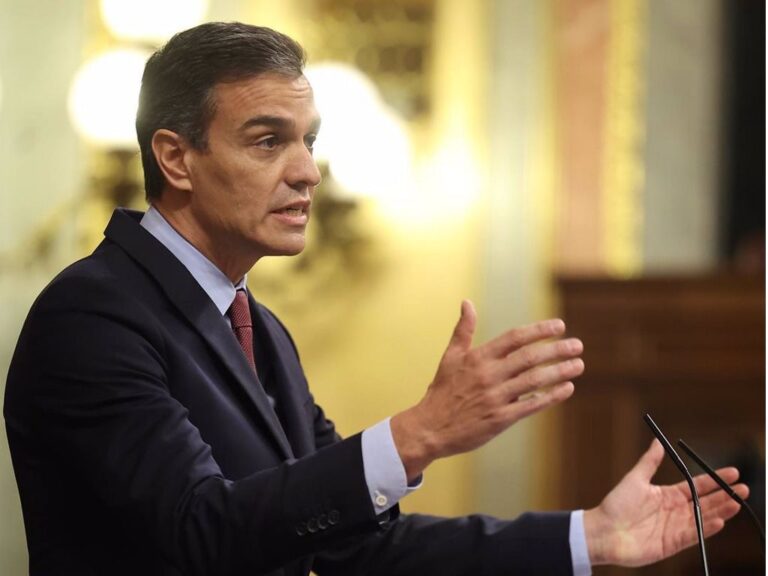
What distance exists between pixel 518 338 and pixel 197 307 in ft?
1.52

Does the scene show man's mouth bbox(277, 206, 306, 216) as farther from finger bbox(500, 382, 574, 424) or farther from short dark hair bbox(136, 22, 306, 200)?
finger bbox(500, 382, 574, 424)

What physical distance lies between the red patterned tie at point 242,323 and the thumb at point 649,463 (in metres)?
0.54

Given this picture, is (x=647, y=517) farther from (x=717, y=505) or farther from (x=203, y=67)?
(x=203, y=67)

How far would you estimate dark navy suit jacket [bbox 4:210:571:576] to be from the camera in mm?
1611

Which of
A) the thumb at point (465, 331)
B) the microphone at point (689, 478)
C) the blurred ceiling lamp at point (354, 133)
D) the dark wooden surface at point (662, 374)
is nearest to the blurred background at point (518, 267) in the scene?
the dark wooden surface at point (662, 374)

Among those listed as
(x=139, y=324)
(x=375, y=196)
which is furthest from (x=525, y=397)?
(x=375, y=196)

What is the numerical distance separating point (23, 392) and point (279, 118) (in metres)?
0.47

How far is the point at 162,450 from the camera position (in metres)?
1.62

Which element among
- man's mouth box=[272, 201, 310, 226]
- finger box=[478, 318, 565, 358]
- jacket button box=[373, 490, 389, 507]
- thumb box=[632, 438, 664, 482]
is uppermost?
man's mouth box=[272, 201, 310, 226]

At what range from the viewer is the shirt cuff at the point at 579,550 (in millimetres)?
1935

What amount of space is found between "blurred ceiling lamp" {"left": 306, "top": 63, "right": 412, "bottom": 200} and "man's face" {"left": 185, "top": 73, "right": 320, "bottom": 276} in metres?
3.05

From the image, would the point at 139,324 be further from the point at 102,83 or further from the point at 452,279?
the point at 452,279

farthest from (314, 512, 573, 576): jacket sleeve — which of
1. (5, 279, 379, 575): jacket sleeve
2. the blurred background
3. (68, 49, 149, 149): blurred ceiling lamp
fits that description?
the blurred background

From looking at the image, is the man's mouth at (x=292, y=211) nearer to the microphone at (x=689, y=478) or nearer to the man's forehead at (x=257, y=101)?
the man's forehead at (x=257, y=101)
